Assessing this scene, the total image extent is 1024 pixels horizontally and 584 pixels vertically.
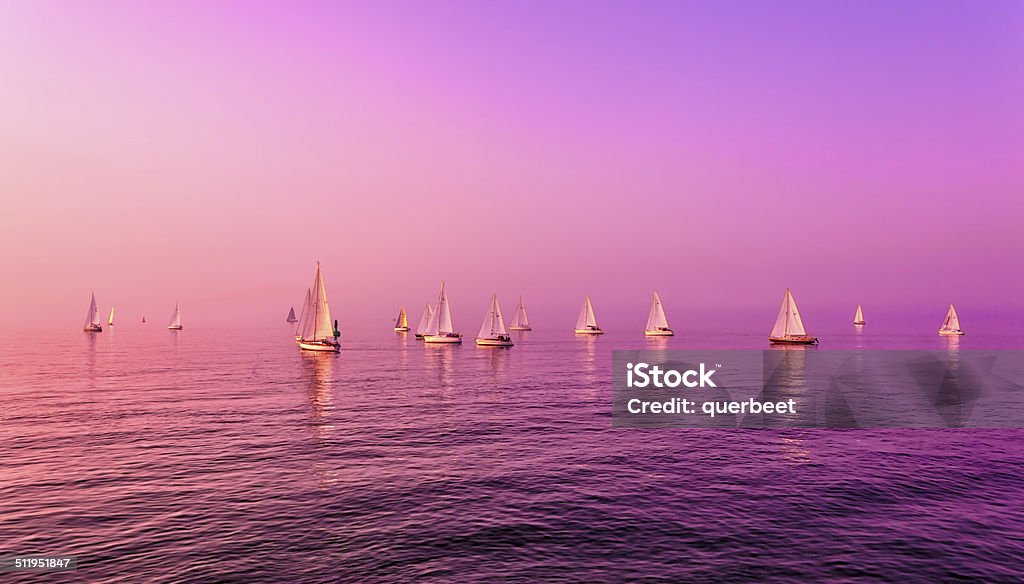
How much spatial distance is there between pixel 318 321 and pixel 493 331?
50.5 metres

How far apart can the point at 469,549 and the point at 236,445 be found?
78.1 ft

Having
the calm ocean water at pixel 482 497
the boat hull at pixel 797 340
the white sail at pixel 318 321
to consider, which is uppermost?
the white sail at pixel 318 321

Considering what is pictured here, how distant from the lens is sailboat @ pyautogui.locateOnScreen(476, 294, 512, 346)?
146413 millimetres

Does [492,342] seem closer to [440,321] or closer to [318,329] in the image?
[440,321]

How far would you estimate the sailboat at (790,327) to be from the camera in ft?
482

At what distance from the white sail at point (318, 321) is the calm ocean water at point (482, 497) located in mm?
57084

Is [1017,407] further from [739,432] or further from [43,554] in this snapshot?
[43,554]

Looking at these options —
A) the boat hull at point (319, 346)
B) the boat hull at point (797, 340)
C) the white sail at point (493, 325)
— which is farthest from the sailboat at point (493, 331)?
the boat hull at point (797, 340)

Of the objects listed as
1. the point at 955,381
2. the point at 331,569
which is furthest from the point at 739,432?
the point at 955,381

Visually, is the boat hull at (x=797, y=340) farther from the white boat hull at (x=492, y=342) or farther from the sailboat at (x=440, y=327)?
the sailboat at (x=440, y=327)

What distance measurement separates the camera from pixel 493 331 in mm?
150000

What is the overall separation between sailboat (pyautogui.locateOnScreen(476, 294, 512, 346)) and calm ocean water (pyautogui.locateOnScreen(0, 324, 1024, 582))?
92.2 meters

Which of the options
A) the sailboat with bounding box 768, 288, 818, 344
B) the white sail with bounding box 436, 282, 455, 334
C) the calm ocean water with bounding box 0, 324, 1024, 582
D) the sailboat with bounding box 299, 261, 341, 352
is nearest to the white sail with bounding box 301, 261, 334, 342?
the sailboat with bounding box 299, 261, 341, 352

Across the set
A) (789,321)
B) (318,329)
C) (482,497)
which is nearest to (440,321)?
(318,329)
